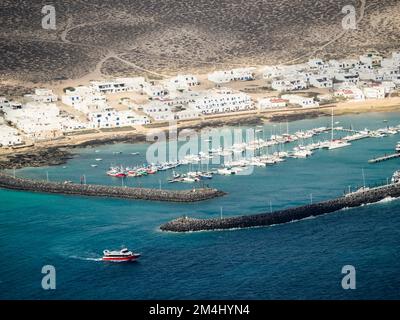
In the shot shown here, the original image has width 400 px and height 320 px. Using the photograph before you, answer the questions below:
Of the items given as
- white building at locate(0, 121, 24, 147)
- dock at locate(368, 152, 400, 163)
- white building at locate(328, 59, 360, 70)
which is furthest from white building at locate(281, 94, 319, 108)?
white building at locate(0, 121, 24, 147)

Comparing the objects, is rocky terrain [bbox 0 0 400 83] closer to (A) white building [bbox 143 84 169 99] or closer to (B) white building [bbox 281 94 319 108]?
(A) white building [bbox 143 84 169 99]

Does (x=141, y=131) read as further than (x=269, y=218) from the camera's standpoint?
Yes

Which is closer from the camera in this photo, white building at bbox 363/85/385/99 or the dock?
the dock

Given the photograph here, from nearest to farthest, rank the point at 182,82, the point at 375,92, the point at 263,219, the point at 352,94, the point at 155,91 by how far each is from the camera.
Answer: the point at 263,219
the point at 375,92
the point at 352,94
the point at 155,91
the point at 182,82

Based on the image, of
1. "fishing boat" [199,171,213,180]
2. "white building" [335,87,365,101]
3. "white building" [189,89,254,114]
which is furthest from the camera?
"white building" [335,87,365,101]

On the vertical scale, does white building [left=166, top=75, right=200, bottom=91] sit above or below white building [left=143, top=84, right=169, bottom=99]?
above

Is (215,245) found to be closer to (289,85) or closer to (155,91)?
(155,91)

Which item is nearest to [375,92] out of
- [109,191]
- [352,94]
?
[352,94]
